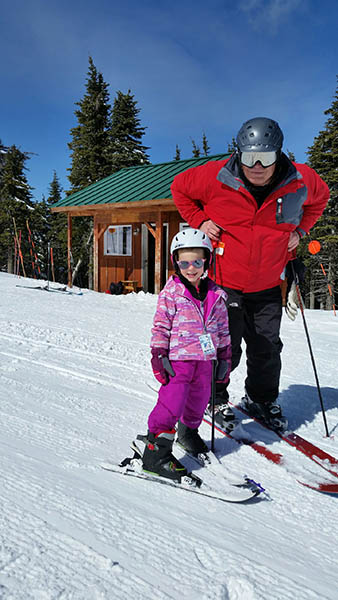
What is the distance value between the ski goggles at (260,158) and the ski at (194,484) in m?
1.90

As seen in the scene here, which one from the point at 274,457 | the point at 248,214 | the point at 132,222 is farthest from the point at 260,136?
the point at 132,222

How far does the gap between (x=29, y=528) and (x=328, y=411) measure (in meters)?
2.81

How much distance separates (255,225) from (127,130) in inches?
1004

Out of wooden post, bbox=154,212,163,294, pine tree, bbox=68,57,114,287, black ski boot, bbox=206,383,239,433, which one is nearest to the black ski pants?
black ski boot, bbox=206,383,239,433

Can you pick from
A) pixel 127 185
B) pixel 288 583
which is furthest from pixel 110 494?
pixel 127 185

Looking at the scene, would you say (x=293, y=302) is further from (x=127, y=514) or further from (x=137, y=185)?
(x=137, y=185)

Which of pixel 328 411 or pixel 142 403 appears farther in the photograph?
pixel 328 411

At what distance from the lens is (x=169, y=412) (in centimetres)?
216

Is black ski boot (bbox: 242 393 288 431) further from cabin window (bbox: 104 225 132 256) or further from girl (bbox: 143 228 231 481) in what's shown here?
cabin window (bbox: 104 225 132 256)

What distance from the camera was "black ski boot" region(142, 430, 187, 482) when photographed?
207 centimetres

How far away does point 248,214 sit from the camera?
2766 millimetres

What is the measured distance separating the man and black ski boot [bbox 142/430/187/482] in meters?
0.85

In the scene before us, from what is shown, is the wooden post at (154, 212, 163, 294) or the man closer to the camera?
the man

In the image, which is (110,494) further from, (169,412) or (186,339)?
(186,339)
